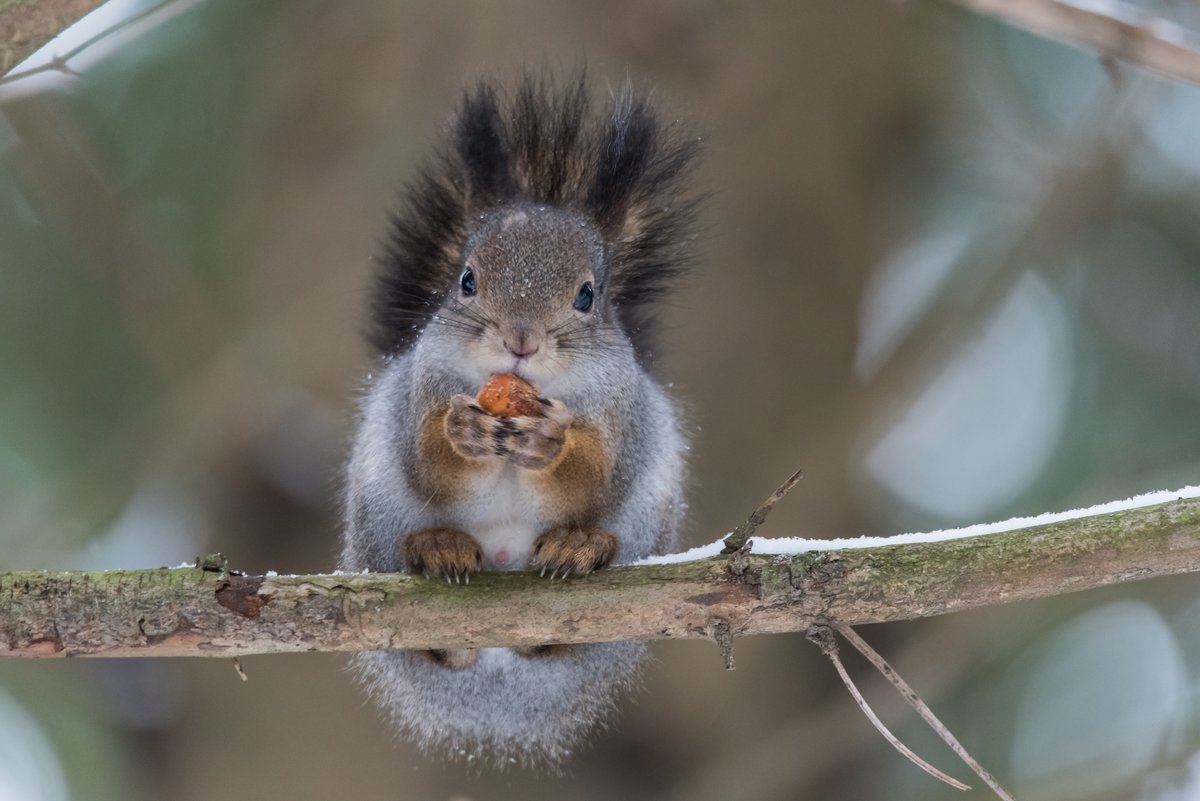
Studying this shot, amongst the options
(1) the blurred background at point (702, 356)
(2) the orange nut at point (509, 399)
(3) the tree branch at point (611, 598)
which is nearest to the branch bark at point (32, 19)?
(3) the tree branch at point (611, 598)

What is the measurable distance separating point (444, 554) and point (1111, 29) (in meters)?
2.12

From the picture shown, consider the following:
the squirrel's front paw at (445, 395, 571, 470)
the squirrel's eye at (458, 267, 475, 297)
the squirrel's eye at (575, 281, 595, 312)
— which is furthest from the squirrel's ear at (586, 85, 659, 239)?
the squirrel's front paw at (445, 395, 571, 470)

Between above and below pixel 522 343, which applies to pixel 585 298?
above

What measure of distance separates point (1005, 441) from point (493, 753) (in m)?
2.33

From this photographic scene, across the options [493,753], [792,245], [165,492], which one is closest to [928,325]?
[792,245]

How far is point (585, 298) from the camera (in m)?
2.82

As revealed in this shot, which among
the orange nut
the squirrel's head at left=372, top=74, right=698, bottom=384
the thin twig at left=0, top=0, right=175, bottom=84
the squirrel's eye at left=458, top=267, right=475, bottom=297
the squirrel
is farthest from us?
the squirrel's head at left=372, top=74, right=698, bottom=384

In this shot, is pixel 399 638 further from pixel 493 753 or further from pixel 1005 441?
pixel 1005 441

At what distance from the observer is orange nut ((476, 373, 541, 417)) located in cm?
249

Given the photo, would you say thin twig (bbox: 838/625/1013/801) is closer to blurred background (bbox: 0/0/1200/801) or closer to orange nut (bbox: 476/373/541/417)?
orange nut (bbox: 476/373/541/417)

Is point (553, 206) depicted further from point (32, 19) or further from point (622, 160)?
point (32, 19)

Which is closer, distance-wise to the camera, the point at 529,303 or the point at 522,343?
the point at 522,343

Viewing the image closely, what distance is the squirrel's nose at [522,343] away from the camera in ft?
8.40

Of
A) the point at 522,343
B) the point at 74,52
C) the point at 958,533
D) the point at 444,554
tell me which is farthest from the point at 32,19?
the point at 958,533
